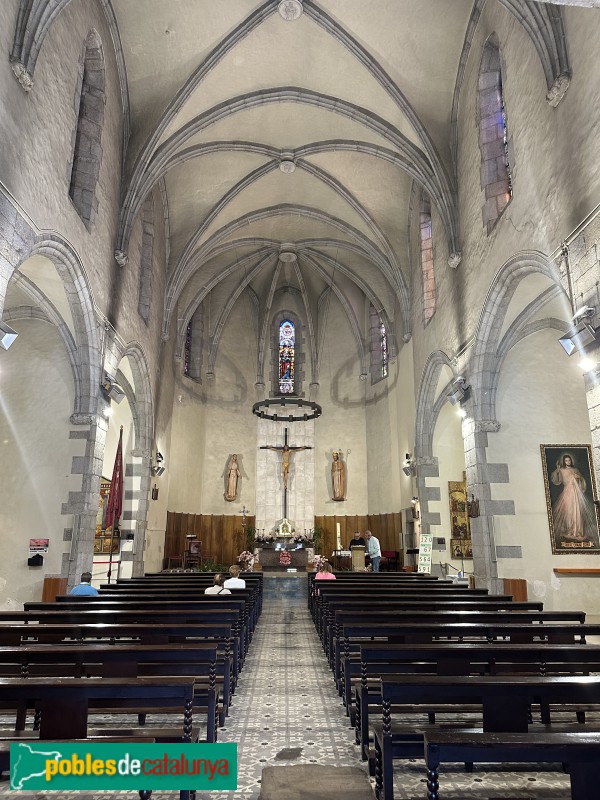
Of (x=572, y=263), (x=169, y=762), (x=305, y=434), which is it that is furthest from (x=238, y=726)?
(x=305, y=434)

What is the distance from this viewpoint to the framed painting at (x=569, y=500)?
11.3m

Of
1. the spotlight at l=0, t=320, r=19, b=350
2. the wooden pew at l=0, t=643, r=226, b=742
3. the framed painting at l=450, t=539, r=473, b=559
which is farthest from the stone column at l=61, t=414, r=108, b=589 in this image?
the framed painting at l=450, t=539, r=473, b=559

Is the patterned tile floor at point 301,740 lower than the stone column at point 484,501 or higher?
lower

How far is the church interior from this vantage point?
8.16 metres

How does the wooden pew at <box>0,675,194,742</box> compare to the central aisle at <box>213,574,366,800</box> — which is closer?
the wooden pew at <box>0,675,194,742</box>

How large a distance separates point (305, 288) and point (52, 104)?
15.9m

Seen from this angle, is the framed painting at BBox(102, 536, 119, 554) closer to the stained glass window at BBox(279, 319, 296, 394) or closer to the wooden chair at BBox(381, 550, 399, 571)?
the wooden chair at BBox(381, 550, 399, 571)

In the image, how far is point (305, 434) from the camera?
23547 millimetres

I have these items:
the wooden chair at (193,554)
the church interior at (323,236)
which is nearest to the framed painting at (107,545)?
the church interior at (323,236)

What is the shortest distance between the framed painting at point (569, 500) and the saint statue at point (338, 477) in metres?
11.7

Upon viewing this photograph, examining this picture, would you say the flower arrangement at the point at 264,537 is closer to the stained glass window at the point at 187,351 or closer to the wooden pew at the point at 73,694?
the stained glass window at the point at 187,351

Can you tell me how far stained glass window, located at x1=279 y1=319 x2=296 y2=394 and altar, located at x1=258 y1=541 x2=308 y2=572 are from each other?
718cm

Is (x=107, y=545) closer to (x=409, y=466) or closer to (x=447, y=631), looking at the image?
(x=409, y=466)

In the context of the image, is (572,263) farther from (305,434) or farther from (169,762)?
(305,434)
